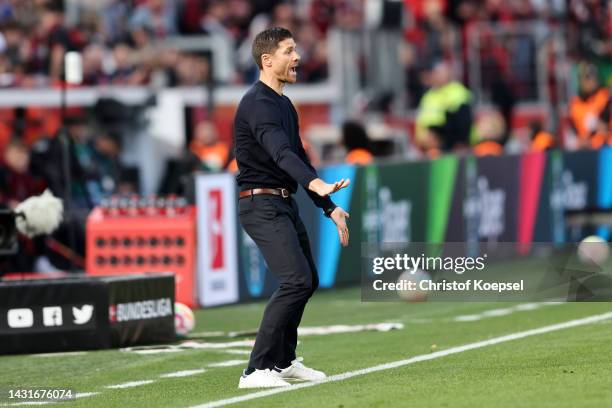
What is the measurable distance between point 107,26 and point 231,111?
227 centimetres

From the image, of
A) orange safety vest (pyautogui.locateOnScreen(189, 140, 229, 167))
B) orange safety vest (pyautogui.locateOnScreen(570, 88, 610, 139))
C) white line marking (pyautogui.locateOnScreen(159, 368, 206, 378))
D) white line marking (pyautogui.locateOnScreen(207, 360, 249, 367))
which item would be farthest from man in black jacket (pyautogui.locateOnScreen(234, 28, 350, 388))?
orange safety vest (pyautogui.locateOnScreen(570, 88, 610, 139))

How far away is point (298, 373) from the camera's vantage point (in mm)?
9883

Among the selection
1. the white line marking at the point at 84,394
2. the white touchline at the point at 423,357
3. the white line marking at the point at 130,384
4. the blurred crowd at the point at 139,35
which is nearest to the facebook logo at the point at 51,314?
the white line marking at the point at 130,384

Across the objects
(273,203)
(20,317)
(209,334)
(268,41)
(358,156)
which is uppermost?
(268,41)

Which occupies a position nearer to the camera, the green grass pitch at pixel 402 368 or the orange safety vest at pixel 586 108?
the green grass pitch at pixel 402 368

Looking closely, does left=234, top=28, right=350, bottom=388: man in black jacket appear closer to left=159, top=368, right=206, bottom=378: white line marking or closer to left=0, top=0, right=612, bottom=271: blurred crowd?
left=159, top=368, right=206, bottom=378: white line marking

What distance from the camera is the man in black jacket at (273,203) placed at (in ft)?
31.2

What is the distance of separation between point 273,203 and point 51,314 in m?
3.30

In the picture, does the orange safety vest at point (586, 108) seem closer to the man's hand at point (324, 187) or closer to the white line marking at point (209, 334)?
the white line marking at point (209, 334)

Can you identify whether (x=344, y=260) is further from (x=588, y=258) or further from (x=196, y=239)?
(x=588, y=258)

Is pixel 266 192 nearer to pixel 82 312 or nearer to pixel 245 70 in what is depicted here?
pixel 82 312

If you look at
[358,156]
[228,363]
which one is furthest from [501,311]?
[358,156]

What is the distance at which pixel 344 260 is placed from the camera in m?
18.1

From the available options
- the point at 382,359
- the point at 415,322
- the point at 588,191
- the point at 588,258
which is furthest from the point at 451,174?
the point at 382,359
